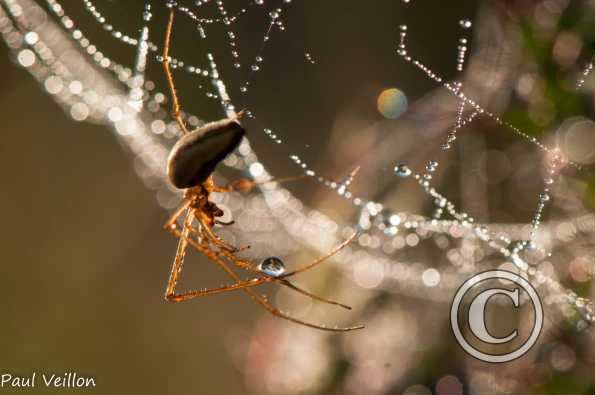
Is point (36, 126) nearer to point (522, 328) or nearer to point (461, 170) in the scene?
point (461, 170)

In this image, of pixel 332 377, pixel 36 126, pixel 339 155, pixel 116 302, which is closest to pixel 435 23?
pixel 339 155

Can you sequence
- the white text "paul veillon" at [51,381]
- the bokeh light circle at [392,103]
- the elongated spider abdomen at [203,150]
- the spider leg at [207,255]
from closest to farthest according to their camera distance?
the elongated spider abdomen at [203,150] → the spider leg at [207,255] → the bokeh light circle at [392,103] → the white text "paul veillon" at [51,381]

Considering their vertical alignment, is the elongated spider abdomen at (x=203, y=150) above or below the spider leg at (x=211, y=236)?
above

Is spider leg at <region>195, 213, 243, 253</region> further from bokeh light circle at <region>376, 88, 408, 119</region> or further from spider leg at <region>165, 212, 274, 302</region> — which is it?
bokeh light circle at <region>376, 88, 408, 119</region>

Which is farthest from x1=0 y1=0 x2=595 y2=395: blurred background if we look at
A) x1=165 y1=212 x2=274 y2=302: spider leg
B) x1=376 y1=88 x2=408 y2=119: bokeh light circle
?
x1=165 y1=212 x2=274 y2=302: spider leg

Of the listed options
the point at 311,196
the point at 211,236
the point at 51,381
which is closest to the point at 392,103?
the point at 311,196

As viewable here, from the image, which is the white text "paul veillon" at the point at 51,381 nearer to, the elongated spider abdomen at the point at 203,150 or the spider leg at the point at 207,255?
the spider leg at the point at 207,255

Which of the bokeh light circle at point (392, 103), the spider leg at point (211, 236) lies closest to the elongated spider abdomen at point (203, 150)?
the spider leg at point (211, 236)
